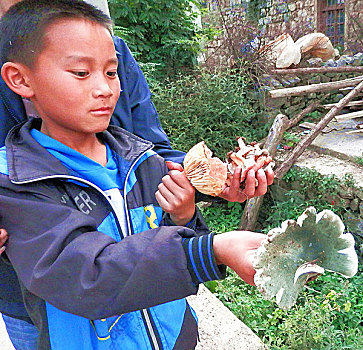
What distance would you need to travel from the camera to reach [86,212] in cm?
97

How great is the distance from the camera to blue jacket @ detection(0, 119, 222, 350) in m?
0.74

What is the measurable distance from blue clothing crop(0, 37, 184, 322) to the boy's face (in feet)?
0.83

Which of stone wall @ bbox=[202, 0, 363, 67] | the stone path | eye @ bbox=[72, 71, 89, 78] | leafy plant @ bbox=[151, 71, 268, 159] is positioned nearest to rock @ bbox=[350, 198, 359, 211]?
leafy plant @ bbox=[151, 71, 268, 159]

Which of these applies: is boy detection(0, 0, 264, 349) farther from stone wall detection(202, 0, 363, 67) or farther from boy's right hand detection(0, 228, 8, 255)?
stone wall detection(202, 0, 363, 67)

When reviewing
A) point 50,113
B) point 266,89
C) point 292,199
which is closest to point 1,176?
point 50,113

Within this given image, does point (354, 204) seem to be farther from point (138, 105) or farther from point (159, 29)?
point (159, 29)

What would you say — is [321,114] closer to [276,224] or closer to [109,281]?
[276,224]

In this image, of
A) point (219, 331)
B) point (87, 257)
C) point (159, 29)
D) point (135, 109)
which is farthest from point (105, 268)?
point (159, 29)

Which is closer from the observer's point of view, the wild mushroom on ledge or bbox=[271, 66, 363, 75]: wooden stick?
the wild mushroom on ledge

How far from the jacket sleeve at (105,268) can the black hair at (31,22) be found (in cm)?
45

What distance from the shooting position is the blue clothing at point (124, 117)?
3.82ft

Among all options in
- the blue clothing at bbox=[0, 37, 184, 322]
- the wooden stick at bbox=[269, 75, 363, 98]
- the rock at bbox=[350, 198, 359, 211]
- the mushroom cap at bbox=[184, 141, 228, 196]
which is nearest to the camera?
the mushroom cap at bbox=[184, 141, 228, 196]

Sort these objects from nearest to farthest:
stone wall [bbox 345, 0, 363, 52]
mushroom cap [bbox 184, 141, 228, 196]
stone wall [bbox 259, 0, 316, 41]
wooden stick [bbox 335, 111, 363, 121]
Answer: mushroom cap [bbox 184, 141, 228, 196]
wooden stick [bbox 335, 111, 363, 121]
stone wall [bbox 345, 0, 363, 52]
stone wall [bbox 259, 0, 316, 41]

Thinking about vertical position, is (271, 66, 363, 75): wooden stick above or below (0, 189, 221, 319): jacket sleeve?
below
